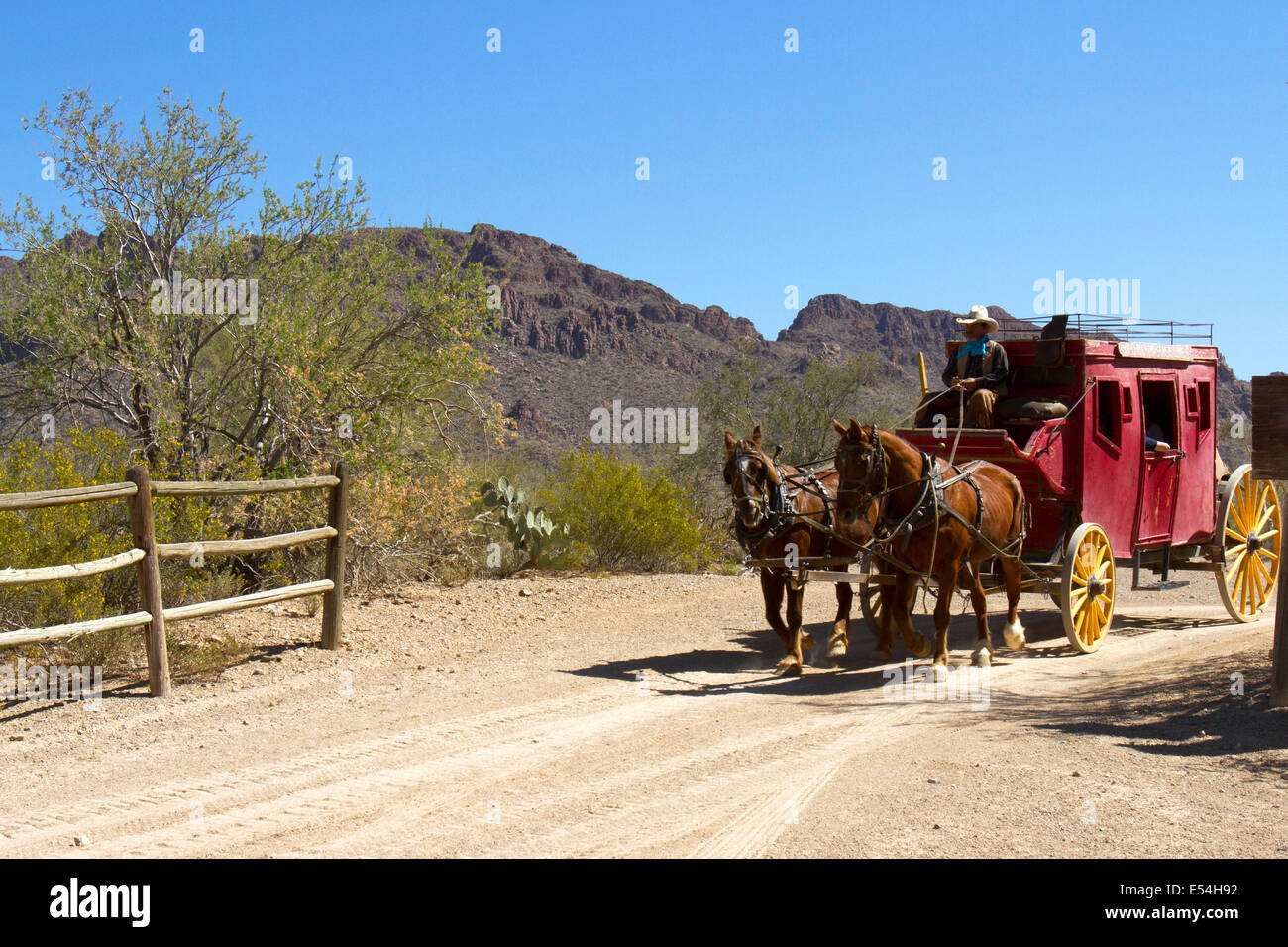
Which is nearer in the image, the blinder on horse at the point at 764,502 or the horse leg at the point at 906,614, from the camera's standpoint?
the blinder on horse at the point at 764,502

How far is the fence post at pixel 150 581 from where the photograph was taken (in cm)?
841

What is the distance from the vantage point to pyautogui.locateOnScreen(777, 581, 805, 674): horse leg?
31.7 feet

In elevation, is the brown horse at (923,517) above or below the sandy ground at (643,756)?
above

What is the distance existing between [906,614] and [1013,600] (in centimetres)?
158

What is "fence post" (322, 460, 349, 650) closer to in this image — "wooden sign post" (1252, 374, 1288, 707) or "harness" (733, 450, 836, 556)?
"harness" (733, 450, 836, 556)

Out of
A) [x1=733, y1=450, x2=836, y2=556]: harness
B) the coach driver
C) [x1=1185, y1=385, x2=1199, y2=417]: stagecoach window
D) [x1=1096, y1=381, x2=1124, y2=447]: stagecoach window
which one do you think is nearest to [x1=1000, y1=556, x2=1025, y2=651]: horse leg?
the coach driver

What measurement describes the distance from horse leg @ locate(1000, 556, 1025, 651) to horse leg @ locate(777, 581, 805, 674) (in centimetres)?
213

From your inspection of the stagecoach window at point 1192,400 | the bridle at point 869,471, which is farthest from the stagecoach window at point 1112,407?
the bridle at point 869,471

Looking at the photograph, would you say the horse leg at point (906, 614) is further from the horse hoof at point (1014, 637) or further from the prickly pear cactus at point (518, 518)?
the prickly pear cactus at point (518, 518)

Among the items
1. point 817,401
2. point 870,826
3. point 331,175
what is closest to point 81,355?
point 331,175

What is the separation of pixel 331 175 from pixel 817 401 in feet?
58.0

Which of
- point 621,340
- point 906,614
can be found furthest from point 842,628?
point 621,340

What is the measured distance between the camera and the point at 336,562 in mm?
10523

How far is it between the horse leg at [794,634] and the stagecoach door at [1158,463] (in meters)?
4.41
